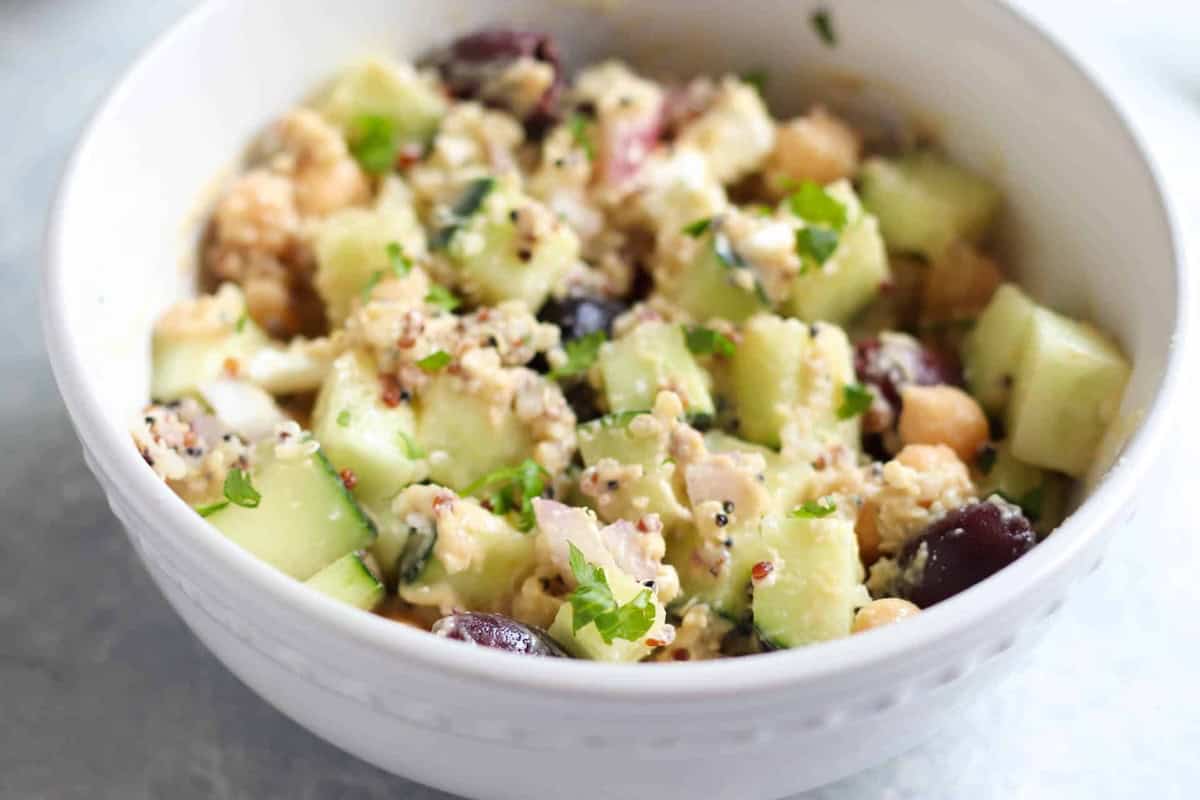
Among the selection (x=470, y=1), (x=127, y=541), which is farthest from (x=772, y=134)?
(x=127, y=541)

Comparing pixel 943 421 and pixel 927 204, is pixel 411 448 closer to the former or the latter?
pixel 943 421

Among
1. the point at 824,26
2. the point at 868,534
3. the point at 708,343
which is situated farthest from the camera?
the point at 824,26

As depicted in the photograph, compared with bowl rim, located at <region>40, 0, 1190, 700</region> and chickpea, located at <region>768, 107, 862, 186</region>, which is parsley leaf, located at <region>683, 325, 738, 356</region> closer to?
chickpea, located at <region>768, 107, 862, 186</region>

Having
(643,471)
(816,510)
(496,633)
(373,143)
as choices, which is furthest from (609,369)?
(373,143)

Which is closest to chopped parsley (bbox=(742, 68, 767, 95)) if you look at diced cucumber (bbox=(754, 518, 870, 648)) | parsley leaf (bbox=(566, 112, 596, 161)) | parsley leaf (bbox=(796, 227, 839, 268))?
parsley leaf (bbox=(566, 112, 596, 161))

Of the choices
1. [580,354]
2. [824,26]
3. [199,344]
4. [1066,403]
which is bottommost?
[199,344]

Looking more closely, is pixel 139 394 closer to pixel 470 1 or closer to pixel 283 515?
pixel 283 515
